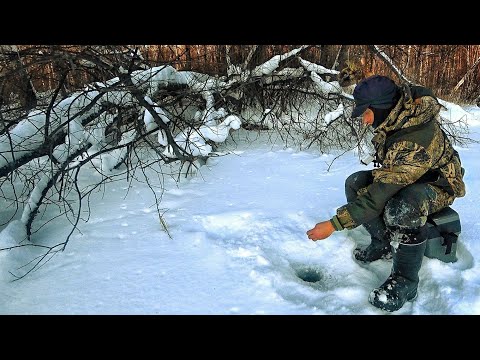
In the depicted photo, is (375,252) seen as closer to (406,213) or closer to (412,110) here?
(406,213)

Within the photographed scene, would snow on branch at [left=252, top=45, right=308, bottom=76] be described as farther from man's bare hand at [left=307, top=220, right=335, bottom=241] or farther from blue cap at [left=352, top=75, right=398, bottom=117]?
man's bare hand at [left=307, top=220, right=335, bottom=241]

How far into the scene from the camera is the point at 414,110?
1538mm

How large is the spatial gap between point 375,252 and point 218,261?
80 cm

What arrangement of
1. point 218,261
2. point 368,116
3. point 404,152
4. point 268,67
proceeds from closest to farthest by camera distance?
point 404,152 < point 368,116 < point 218,261 < point 268,67

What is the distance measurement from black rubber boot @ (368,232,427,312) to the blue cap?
1.90 feet

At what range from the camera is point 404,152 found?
1.51 m

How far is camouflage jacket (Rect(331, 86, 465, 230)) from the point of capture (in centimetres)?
152

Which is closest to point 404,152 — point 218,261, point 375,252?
point 375,252

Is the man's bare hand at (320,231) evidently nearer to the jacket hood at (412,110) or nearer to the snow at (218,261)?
the snow at (218,261)

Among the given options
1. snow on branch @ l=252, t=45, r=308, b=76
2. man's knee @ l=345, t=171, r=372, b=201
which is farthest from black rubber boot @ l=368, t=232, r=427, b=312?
snow on branch @ l=252, t=45, r=308, b=76

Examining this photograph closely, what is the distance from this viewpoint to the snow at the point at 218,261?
5.33ft
